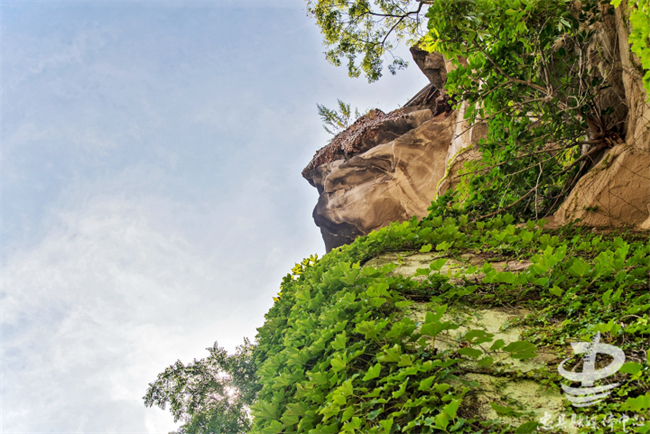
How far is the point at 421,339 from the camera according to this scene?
178 centimetres

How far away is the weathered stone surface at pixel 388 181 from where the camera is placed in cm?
980

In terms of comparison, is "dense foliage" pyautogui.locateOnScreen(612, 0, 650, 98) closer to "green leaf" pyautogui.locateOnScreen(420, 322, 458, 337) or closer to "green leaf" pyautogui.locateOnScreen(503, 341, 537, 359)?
"green leaf" pyautogui.locateOnScreen(503, 341, 537, 359)

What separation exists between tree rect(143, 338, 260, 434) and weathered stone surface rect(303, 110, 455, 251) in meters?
4.92

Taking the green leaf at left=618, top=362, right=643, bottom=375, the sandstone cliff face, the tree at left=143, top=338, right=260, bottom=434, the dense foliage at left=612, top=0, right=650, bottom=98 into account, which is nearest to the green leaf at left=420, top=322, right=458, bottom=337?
the green leaf at left=618, top=362, right=643, bottom=375

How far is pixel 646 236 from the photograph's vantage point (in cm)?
344

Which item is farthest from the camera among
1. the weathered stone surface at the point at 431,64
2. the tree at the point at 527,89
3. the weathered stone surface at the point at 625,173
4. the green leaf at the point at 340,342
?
the weathered stone surface at the point at 431,64

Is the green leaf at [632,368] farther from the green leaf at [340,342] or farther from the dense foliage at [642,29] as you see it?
the dense foliage at [642,29]

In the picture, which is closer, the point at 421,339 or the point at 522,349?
the point at 522,349

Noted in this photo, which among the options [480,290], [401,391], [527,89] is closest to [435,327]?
[401,391]

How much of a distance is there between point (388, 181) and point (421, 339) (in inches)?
343

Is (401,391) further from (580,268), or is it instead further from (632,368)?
(580,268)

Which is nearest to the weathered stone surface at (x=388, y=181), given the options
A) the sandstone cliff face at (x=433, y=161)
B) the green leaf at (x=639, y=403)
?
the sandstone cliff face at (x=433, y=161)

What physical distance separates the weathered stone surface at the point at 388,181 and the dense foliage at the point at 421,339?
6.55 metres

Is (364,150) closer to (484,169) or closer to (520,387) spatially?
(484,169)
